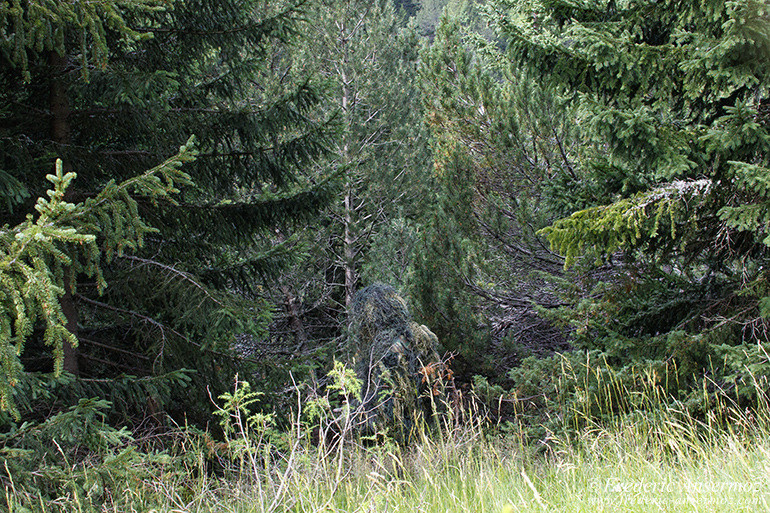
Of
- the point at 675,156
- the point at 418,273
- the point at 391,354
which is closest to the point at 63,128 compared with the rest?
the point at 391,354

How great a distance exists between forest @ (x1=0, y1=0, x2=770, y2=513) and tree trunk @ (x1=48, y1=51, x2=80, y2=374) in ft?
0.06

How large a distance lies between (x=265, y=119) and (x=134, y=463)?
3.21 metres

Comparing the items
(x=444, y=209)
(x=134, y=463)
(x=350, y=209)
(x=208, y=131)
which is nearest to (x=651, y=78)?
(x=444, y=209)

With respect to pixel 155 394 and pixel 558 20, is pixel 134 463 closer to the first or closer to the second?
pixel 155 394

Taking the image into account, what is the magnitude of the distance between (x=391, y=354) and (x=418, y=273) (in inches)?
77.1

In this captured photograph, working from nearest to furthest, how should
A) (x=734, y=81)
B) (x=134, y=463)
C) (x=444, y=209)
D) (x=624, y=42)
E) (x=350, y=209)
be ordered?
(x=134, y=463), (x=734, y=81), (x=624, y=42), (x=444, y=209), (x=350, y=209)

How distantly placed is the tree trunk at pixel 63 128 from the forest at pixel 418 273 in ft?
0.06

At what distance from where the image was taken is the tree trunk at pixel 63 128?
390 cm

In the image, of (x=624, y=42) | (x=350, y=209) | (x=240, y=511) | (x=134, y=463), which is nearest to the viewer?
(x=240, y=511)

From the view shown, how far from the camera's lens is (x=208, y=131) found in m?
4.68

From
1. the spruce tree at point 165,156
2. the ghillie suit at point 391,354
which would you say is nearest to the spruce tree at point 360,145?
the ghillie suit at point 391,354

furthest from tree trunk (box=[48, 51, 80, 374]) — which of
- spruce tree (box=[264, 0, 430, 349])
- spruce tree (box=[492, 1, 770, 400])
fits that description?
spruce tree (box=[264, 0, 430, 349])

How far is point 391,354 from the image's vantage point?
202 inches

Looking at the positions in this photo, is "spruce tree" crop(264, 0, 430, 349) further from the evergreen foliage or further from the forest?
the forest
